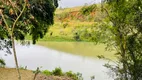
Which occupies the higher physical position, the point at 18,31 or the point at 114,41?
the point at 18,31

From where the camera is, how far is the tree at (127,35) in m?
7.37

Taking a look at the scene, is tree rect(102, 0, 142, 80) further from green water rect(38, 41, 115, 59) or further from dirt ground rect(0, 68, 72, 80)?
green water rect(38, 41, 115, 59)

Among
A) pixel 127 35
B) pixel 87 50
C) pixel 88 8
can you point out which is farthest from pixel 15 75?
pixel 87 50

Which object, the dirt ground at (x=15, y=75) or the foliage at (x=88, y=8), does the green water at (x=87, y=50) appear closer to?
the dirt ground at (x=15, y=75)

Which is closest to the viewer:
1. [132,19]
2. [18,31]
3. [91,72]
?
[132,19]

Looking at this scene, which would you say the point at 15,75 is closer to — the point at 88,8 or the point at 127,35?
the point at 88,8

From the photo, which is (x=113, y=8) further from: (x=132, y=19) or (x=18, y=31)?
(x=18, y=31)

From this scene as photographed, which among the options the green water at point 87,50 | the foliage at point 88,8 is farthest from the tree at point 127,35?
the green water at point 87,50

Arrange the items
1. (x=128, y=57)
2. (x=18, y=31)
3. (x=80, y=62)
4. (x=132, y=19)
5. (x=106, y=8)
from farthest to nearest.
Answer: (x=80, y=62)
(x=18, y=31)
(x=106, y=8)
(x=128, y=57)
(x=132, y=19)

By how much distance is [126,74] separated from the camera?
25.7ft

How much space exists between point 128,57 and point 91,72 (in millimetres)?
9238


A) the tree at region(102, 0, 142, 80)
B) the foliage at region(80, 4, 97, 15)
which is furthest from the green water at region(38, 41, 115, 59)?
the tree at region(102, 0, 142, 80)

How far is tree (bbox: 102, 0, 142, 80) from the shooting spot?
7.37 metres

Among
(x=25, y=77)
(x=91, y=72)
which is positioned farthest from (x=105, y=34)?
(x=91, y=72)
